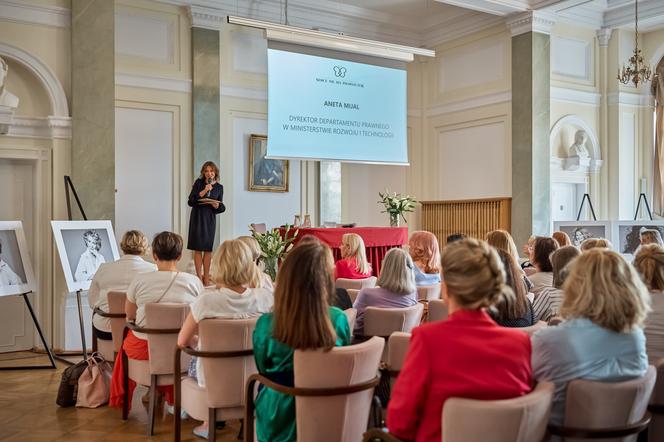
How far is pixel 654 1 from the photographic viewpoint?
9422 millimetres

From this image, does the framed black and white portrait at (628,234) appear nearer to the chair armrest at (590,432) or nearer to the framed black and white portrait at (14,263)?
the chair armrest at (590,432)

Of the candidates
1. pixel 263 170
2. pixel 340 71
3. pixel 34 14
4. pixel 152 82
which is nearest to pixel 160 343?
pixel 34 14

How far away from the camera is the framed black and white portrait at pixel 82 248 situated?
235 inches

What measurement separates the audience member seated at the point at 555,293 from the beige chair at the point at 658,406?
1097 millimetres

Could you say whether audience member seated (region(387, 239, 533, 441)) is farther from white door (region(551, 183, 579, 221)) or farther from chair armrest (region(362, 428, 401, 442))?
white door (region(551, 183, 579, 221))

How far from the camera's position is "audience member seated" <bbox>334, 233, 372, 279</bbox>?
5.29 m


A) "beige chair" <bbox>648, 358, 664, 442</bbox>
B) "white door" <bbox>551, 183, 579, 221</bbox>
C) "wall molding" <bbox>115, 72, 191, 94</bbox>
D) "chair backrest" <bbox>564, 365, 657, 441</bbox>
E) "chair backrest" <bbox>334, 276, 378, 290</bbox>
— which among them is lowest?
"beige chair" <bbox>648, 358, 664, 442</bbox>

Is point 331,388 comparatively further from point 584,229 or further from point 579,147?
point 579,147

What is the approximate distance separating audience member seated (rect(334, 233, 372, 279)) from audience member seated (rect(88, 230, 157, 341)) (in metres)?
1.52

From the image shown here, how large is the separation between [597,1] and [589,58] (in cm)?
89

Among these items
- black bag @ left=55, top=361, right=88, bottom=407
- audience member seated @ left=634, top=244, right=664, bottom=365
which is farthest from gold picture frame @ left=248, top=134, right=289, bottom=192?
audience member seated @ left=634, top=244, right=664, bottom=365

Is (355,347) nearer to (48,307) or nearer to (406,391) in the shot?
(406,391)

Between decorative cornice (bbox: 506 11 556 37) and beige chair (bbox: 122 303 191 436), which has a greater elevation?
decorative cornice (bbox: 506 11 556 37)

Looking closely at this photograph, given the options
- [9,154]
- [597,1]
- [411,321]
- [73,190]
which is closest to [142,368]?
[411,321]
